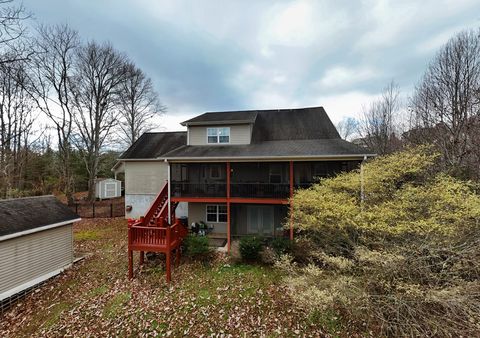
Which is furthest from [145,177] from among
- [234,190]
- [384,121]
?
[384,121]

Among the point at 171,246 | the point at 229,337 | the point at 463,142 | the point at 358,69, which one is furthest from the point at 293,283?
the point at 358,69

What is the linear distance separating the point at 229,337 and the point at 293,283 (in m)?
2.44

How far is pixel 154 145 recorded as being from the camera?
18391mm

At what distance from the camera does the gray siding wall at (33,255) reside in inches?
316

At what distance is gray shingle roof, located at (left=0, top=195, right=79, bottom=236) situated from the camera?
8461mm

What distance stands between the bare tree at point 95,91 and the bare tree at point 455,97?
87.2 feet

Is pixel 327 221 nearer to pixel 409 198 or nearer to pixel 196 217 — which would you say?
pixel 409 198

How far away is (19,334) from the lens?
268 inches

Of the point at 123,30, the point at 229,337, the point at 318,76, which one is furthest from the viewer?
the point at 318,76

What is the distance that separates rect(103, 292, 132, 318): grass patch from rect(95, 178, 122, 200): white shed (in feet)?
67.0

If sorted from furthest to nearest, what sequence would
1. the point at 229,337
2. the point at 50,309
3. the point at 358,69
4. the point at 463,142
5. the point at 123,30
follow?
the point at 358,69, the point at 123,30, the point at 463,142, the point at 50,309, the point at 229,337

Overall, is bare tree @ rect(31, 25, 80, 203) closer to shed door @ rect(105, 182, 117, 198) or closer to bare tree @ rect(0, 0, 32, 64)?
shed door @ rect(105, 182, 117, 198)

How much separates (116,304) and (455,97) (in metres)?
19.5

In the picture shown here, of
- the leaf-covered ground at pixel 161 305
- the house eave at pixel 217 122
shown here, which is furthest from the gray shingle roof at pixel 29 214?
the house eave at pixel 217 122
